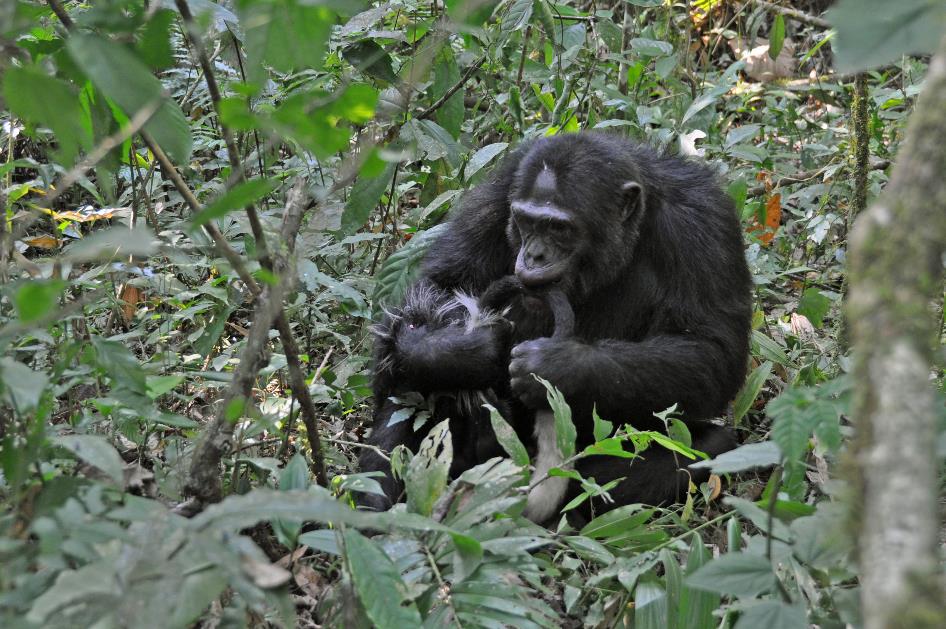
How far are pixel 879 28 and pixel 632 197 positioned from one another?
3.43 meters

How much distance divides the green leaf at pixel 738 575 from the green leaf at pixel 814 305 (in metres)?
3.64

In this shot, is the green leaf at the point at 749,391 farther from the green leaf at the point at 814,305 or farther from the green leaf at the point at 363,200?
the green leaf at the point at 363,200

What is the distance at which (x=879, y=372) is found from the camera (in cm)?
152

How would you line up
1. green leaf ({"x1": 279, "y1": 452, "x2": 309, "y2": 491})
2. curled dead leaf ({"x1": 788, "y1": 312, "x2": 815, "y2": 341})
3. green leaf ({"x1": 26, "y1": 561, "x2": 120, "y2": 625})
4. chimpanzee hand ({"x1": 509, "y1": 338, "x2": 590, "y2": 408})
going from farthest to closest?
curled dead leaf ({"x1": 788, "y1": 312, "x2": 815, "y2": 341})
chimpanzee hand ({"x1": 509, "y1": 338, "x2": 590, "y2": 408})
green leaf ({"x1": 279, "y1": 452, "x2": 309, "y2": 491})
green leaf ({"x1": 26, "y1": 561, "x2": 120, "y2": 625})

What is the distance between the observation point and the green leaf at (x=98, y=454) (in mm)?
2596

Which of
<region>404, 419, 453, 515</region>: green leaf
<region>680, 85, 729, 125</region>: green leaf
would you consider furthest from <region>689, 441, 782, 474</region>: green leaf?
<region>680, 85, 729, 125</region>: green leaf

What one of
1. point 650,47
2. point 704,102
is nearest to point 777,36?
point 650,47

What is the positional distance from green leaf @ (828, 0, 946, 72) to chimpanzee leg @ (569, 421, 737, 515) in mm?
3136

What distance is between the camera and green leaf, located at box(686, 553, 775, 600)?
256cm

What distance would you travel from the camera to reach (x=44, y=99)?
218cm

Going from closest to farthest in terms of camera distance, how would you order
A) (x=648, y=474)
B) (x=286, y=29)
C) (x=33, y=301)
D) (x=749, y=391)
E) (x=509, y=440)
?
(x=33, y=301), (x=286, y=29), (x=509, y=440), (x=648, y=474), (x=749, y=391)

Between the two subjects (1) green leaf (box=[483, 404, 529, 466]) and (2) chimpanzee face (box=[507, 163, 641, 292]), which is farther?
(2) chimpanzee face (box=[507, 163, 641, 292])

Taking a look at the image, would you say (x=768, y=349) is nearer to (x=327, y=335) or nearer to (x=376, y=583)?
(x=327, y=335)

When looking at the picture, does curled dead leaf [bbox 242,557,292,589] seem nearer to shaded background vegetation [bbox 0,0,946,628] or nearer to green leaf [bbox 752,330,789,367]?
shaded background vegetation [bbox 0,0,946,628]
